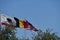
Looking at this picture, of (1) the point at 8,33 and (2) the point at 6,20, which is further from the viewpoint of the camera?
(1) the point at 8,33

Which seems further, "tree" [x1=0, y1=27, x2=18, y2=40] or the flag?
"tree" [x1=0, y1=27, x2=18, y2=40]

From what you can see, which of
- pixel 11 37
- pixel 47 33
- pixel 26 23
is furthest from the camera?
pixel 47 33

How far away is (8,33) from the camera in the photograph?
50.8 m

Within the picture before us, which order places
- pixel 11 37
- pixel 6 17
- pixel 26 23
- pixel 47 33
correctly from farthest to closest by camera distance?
pixel 47 33 < pixel 11 37 < pixel 26 23 < pixel 6 17

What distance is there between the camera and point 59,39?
2516 inches

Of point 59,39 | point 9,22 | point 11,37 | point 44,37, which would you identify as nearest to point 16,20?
point 9,22

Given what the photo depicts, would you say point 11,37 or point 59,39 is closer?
point 11,37

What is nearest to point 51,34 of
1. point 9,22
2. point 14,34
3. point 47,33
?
point 47,33

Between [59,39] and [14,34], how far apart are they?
16.1 meters

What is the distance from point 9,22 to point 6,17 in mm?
1649

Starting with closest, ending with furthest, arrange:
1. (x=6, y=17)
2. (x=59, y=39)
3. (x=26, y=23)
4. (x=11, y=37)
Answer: (x=6, y=17)
(x=26, y=23)
(x=11, y=37)
(x=59, y=39)

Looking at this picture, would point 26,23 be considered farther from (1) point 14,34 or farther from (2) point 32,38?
(2) point 32,38

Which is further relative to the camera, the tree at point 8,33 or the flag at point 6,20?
the tree at point 8,33

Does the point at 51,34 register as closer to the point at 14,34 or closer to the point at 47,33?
the point at 47,33
